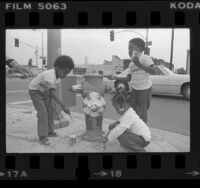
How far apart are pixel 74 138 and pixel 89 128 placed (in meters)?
0.27

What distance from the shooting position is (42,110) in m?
4.00

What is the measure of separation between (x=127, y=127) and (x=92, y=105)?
562 mm

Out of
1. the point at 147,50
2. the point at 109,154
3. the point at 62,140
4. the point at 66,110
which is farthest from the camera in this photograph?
the point at 66,110

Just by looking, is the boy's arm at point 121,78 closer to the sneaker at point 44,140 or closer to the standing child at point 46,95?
the standing child at point 46,95

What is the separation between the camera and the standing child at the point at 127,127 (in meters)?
3.89

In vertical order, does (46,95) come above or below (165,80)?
below

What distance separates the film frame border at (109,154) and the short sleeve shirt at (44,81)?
0.50 meters

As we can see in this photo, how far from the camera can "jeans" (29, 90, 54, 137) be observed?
3.97 m

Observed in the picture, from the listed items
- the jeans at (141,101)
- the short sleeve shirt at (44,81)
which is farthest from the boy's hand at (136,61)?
the short sleeve shirt at (44,81)

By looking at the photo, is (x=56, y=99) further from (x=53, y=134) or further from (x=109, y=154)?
(x=109, y=154)

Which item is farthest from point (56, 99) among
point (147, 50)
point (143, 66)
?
point (147, 50)

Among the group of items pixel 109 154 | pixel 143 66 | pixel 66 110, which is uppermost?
pixel 143 66

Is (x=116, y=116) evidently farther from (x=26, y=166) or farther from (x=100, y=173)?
(x=26, y=166)

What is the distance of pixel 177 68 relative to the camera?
152 inches
